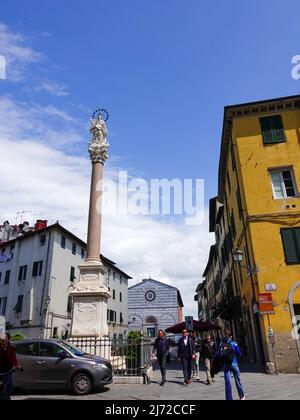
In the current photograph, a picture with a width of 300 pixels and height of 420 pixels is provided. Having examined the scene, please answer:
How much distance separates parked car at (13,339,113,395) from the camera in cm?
898

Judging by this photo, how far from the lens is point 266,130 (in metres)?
17.5

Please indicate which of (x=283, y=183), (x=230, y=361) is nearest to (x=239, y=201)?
(x=283, y=183)

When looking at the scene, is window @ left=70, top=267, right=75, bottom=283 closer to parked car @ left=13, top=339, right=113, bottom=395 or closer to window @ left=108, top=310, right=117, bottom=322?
window @ left=108, top=310, right=117, bottom=322

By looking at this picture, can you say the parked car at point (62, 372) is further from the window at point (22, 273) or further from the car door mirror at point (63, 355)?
the window at point (22, 273)

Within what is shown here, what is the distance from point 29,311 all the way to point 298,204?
25.8 meters

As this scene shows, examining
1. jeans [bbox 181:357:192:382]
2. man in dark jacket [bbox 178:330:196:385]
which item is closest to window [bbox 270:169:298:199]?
man in dark jacket [bbox 178:330:196:385]

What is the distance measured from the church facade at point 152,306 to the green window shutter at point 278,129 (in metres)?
51.9

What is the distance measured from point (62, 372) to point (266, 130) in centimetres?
1501

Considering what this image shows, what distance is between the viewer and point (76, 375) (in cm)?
903

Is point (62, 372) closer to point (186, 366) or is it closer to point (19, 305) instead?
point (186, 366)
